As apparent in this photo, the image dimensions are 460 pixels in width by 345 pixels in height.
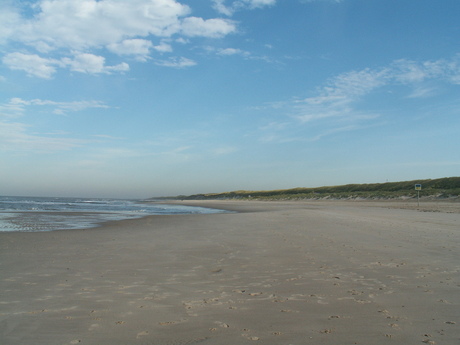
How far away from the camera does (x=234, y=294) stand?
5402mm

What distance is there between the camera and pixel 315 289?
220 inches

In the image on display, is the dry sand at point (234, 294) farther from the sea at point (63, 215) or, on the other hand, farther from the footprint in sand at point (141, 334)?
the sea at point (63, 215)

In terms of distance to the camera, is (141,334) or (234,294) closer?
(141,334)

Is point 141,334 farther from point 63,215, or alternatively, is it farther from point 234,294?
point 63,215

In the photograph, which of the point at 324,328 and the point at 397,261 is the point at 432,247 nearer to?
the point at 397,261

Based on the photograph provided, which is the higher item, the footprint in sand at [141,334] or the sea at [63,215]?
the footprint in sand at [141,334]

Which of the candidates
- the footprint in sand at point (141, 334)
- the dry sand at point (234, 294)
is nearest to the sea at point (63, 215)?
the dry sand at point (234, 294)

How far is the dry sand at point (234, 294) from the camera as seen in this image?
12.6ft

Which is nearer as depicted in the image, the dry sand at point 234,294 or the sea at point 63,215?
the dry sand at point 234,294

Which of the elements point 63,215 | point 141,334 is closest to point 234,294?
point 141,334

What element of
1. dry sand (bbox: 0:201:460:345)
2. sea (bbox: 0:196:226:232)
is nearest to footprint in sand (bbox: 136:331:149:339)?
dry sand (bbox: 0:201:460:345)

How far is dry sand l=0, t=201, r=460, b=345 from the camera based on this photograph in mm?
3846

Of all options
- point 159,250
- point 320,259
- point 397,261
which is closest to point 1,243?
point 159,250

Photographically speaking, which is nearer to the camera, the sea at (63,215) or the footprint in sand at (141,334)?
the footprint in sand at (141,334)
